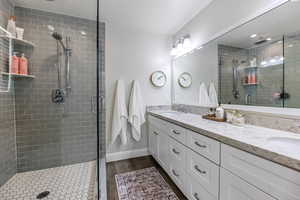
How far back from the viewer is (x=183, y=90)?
2387 mm

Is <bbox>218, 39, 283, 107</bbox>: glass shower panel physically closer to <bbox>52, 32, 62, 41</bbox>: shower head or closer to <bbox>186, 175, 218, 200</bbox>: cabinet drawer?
<bbox>186, 175, 218, 200</bbox>: cabinet drawer

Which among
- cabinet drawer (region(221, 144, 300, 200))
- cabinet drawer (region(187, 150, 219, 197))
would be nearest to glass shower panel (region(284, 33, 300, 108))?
cabinet drawer (region(221, 144, 300, 200))

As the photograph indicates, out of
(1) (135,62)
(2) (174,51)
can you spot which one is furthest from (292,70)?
(1) (135,62)

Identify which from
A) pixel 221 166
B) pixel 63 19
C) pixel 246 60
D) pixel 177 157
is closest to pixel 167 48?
pixel 246 60

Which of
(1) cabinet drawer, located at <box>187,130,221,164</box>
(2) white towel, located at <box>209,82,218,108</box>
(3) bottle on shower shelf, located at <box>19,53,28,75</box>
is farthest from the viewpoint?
(2) white towel, located at <box>209,82,218,108</box>

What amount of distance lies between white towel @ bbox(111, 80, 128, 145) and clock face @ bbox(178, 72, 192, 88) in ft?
3.47

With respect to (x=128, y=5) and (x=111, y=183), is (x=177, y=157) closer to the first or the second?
(x=111, y=183)

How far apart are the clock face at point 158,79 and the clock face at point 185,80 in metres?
0.31

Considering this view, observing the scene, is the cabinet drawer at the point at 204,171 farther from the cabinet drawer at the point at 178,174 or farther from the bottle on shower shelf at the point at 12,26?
the bottle on shower shelf at the point at 12,26

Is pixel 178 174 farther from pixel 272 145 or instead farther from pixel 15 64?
pixel 15 64

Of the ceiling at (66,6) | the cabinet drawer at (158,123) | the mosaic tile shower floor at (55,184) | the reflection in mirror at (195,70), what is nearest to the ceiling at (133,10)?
the ceiling at (66,6)

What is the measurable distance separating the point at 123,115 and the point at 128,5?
1.60 metres

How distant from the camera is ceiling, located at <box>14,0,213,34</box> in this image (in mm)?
1710

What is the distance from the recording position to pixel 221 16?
5.27 feet
